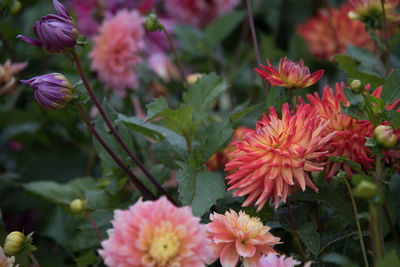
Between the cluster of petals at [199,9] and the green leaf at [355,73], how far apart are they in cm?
52

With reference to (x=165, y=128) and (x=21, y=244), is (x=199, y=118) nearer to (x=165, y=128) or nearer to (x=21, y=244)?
(x=165, y=128)

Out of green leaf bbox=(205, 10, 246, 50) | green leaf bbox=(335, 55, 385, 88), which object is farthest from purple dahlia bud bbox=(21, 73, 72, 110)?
green leaf bbox=(205, 10, 246, 50)

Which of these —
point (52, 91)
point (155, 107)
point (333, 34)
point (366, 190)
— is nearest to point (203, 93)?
point (155, 107)

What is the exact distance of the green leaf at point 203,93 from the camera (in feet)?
1.92

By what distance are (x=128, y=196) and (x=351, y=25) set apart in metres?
0.59

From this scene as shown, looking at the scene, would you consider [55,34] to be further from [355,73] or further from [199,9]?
[199,9]

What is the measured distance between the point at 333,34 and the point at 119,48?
43 cm

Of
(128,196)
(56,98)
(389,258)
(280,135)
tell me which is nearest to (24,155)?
(128,196)

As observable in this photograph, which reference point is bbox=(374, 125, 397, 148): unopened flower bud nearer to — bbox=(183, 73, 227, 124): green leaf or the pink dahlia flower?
bbox=(183, 73, 227, 124): green leaf

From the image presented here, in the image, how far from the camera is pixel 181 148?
0.58 metres

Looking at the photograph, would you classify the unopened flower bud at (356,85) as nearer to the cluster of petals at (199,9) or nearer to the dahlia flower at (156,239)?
the dahlia flower at (156,239)

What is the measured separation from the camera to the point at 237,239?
0.41m

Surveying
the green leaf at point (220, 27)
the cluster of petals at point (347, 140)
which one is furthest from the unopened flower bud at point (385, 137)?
the green leaf at point (220, 27)

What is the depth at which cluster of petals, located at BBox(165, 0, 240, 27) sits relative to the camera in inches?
43.1
